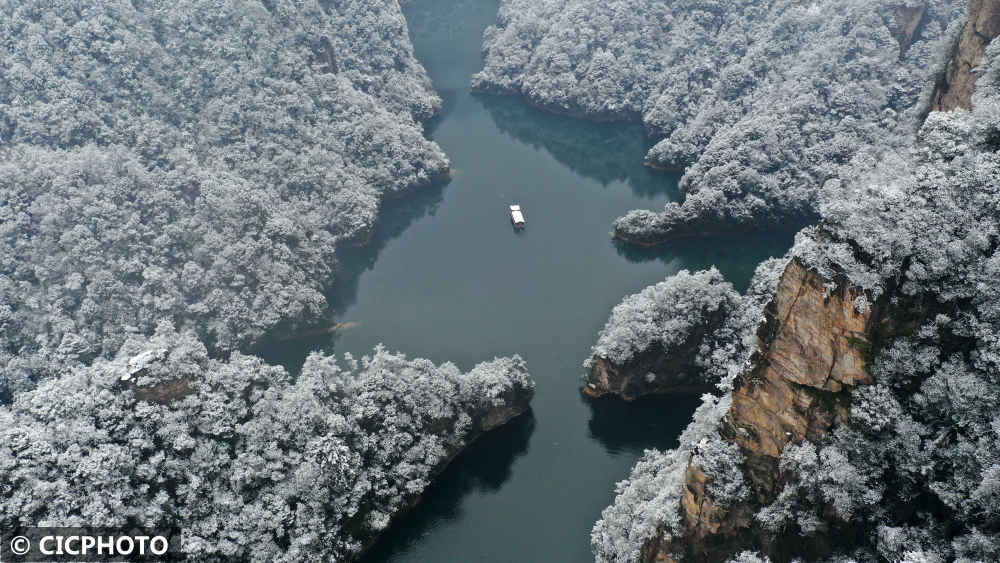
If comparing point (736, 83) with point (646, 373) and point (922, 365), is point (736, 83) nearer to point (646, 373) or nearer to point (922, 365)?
point (646, 373)

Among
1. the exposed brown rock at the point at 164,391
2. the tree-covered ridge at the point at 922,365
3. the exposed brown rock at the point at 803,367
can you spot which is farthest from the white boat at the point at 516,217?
the tree-covered ridge at the point at 922,365

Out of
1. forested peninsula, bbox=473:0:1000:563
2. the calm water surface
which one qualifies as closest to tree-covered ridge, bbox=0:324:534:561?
the calm water surface

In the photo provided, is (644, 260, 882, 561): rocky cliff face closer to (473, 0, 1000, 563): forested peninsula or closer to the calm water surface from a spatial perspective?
(473, 0, 1000, 563): forested peninsula

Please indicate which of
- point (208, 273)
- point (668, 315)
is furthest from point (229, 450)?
point (668, 315)

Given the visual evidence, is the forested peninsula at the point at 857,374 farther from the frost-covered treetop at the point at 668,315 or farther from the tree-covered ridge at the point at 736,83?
the tree-covered ridge at the point at 736,83

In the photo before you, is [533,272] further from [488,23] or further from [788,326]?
[488,23]

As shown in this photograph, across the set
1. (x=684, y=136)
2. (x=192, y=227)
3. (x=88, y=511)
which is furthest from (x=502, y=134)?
(x=88, y=511)
